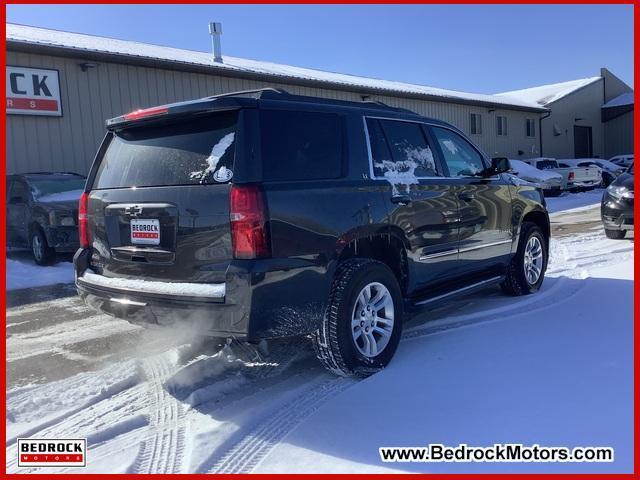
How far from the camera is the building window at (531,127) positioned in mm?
30266

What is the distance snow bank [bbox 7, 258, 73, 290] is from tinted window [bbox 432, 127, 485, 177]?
5772 millimetres

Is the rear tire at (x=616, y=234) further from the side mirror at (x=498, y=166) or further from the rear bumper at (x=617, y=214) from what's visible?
the side mirror at (x=498, y=166)

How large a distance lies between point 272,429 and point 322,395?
1.65ft

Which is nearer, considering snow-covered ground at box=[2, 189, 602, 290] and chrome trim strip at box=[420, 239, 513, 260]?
chrome trim strip at box=[420, 239, 513, 260]

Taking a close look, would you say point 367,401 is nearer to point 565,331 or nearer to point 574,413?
point 574,413

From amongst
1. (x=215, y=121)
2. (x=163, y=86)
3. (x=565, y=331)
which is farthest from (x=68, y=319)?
(x=163, y=86)

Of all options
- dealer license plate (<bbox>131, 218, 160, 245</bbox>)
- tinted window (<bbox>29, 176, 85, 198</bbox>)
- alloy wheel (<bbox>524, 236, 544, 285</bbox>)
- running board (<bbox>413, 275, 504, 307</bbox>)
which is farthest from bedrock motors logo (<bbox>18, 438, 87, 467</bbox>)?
tinted window (<bbox>29, 176, 85, 198</bbox>)

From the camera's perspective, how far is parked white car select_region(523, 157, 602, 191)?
2234cm

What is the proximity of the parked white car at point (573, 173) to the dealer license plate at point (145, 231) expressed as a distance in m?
21.9

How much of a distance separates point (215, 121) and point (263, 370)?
1821 mm

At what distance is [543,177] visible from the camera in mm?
20859

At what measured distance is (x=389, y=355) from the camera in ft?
13.0

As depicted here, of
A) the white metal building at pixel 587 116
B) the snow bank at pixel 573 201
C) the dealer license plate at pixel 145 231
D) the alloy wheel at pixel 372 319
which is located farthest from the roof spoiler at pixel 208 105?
the white metal building at pixel 587 116

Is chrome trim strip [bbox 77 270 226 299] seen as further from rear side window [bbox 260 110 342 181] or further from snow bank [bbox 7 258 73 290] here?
snow bank [bbox 7 258 73 290]
